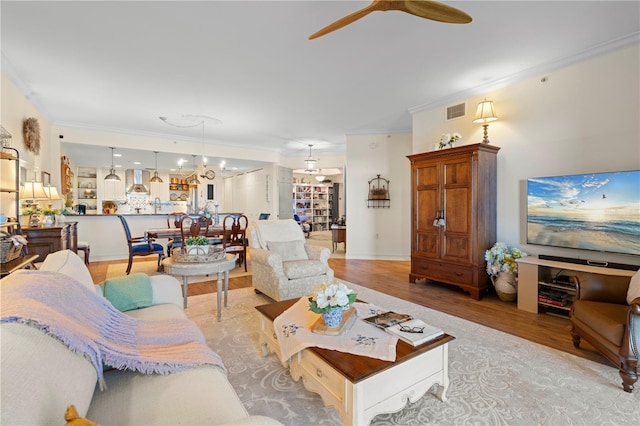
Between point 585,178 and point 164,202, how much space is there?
11.3 m

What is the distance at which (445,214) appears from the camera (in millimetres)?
4266

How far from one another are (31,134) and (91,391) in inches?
194

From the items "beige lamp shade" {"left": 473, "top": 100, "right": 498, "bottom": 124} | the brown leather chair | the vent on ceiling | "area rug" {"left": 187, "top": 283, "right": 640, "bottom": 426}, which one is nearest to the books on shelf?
"area rug" {"left": 187, "top": 283, "right": 640, "bottom": 426}

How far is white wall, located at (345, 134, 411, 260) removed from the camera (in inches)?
261

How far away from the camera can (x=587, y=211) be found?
3287mm

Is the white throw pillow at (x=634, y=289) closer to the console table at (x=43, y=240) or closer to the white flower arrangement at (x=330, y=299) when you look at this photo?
the white flower arrangement at (x=330, y=299)

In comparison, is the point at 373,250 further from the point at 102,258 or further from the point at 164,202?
the point at 164,202

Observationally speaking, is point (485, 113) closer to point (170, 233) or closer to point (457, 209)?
point (457, 209)

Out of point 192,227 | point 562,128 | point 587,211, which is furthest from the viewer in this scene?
point 192,227

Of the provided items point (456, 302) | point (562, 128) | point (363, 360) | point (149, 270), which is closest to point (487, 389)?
point (363, 360)

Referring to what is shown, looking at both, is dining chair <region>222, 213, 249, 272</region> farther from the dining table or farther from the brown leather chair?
the brown leather chair

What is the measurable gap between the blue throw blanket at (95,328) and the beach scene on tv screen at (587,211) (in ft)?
12.4

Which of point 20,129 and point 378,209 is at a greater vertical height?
point 20,129

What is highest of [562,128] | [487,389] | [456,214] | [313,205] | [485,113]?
[485,113]
